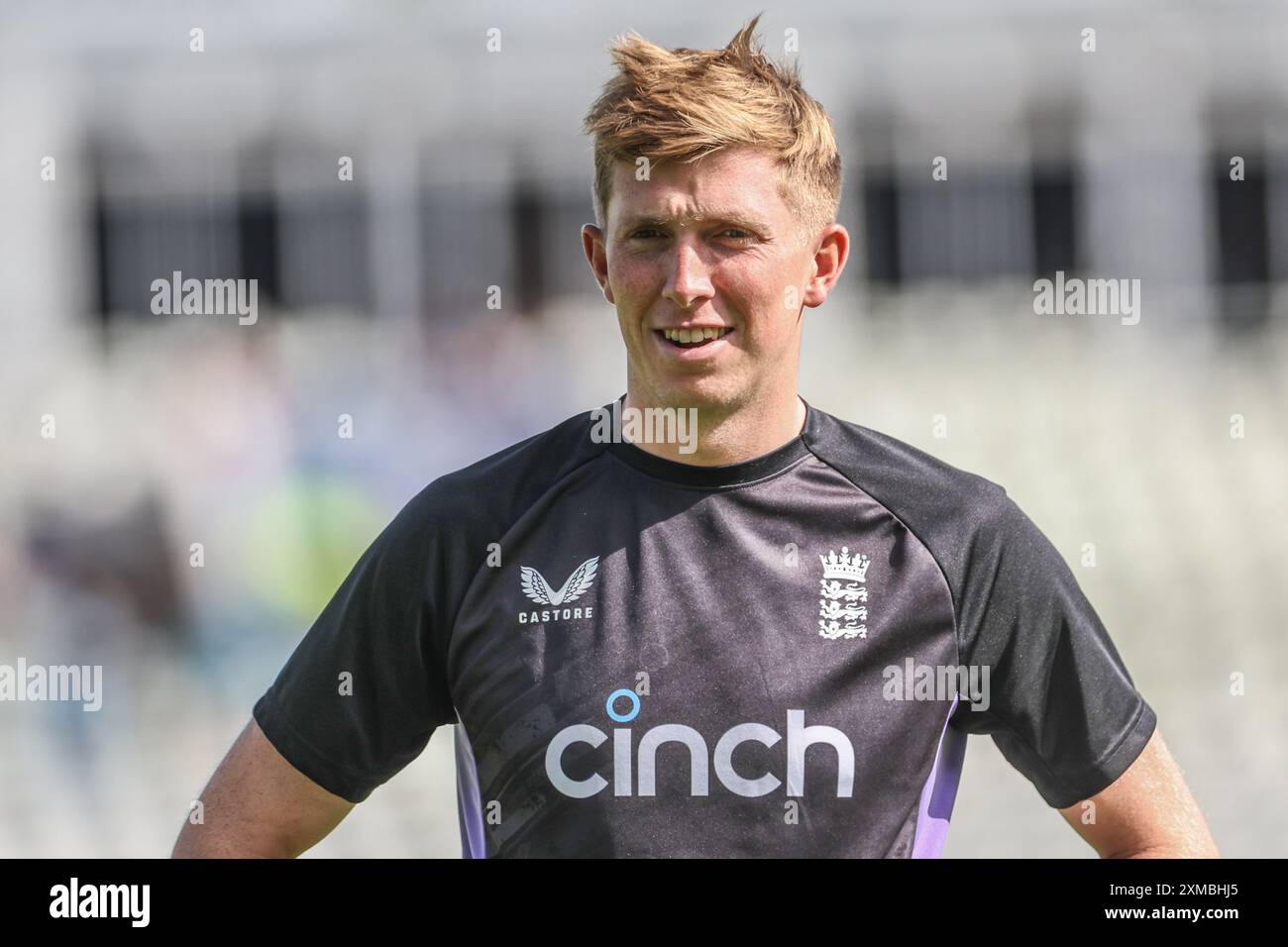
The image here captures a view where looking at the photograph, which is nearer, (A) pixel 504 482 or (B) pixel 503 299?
(A) pixel 504 482

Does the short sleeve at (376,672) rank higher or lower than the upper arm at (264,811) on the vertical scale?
higher

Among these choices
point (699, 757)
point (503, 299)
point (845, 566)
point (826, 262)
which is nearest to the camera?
point (699, 757)

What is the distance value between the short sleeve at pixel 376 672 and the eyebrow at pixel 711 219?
20.5 inches

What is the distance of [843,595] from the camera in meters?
2.23

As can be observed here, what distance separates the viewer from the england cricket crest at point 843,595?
2.20 m

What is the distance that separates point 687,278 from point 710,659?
559 mm

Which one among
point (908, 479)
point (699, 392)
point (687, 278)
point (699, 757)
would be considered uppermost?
point (687, 278)

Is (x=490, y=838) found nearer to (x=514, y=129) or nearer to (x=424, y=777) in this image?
(x=424, y=777)

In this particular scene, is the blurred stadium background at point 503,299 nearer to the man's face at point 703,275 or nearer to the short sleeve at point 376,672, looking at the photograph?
the short sleeve at point 376,672

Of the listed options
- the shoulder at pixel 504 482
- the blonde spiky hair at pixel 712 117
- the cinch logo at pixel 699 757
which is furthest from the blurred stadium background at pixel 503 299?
the cinch logo at pixel 699 757

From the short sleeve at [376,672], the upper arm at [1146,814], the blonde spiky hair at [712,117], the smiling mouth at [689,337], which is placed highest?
the blonde spiky hair at [712,117]

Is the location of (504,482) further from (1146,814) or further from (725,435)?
(1146,814)

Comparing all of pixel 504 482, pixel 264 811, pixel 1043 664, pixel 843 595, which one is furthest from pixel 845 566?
pixel 264 811

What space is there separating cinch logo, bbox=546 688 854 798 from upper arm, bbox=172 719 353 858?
1.32ft
